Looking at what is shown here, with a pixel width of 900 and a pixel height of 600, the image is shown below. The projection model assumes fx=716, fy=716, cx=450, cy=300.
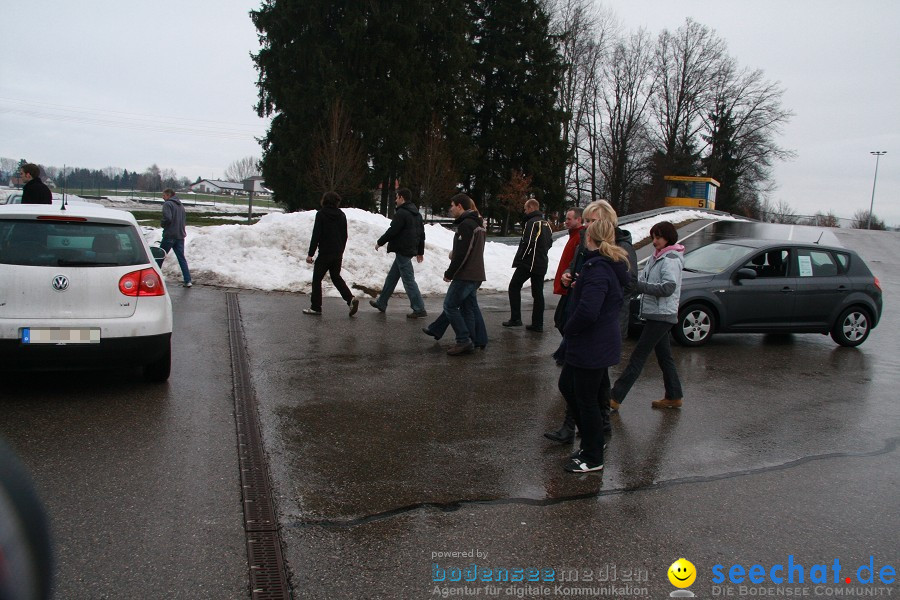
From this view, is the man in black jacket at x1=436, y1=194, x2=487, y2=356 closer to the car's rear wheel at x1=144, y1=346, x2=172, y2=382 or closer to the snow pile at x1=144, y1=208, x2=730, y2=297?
the car's rear wheel at x1=144, y1=346, x2=172, y2=382

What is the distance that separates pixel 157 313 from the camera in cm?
621

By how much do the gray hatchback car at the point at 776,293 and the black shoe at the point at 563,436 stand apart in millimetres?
4760

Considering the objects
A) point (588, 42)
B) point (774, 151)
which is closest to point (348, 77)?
point (588, 42)

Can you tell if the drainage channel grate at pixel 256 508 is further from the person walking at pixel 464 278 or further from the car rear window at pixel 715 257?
the car rear window at pixel 715 257

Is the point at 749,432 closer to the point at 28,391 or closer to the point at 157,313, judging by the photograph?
the point at 157,313

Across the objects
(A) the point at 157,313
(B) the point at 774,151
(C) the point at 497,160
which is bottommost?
(A) the point at 157,313

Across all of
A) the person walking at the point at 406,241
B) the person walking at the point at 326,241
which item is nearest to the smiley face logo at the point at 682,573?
the person walking at the point at 406,241

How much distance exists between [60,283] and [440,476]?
354cm

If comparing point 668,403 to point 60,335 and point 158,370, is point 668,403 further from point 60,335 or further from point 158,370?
point 60,335

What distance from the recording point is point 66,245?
6000 mm

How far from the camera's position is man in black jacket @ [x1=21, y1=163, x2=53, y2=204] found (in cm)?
1017

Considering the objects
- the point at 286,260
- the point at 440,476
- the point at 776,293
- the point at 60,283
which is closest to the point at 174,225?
the point at 286,260

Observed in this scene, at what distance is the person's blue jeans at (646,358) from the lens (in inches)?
246

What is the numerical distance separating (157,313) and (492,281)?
9.77 meters
